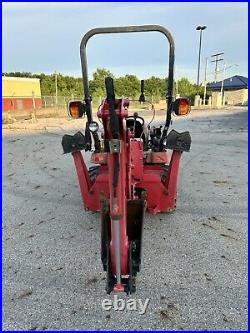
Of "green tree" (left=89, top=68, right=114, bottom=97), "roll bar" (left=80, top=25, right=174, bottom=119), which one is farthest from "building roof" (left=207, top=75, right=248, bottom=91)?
"roll bar" (left=80, top=25, right=174, bottom=119)

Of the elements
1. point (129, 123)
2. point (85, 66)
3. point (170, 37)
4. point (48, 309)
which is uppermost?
point (170, 37)

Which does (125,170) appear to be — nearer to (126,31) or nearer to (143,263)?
(143,263)

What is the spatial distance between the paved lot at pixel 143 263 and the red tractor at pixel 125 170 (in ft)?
1.15

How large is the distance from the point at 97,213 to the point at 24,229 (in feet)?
2.85

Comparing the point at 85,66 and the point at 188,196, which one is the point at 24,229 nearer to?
the point at 85,66

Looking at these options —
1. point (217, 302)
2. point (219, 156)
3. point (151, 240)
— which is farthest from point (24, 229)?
point (219, 156)

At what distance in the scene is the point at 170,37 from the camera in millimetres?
3396

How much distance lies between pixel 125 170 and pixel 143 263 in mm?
1048

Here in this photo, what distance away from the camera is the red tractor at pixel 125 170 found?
82.4 inches

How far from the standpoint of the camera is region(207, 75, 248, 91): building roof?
53.7 m

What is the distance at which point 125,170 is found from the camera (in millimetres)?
2359

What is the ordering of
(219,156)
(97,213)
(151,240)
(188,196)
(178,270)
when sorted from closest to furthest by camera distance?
(178,270) < (151,240) < (97,213) < (188,196) < (219,156)

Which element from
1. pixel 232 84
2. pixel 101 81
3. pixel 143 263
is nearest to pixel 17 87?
pixel 101 81

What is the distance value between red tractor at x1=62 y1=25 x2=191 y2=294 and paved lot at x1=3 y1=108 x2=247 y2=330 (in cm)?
35
